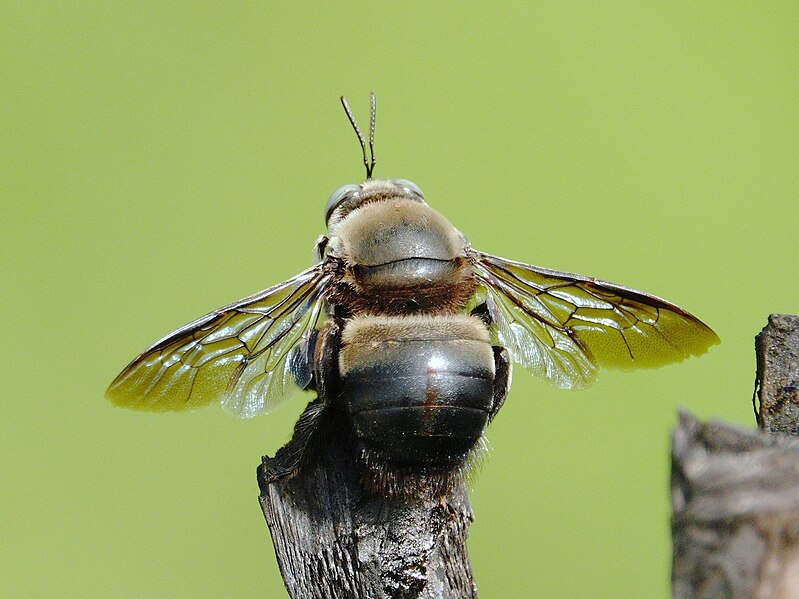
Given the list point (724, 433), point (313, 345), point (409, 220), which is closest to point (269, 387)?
point (313, 345)

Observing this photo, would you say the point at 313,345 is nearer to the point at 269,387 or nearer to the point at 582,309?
the point at 269,387

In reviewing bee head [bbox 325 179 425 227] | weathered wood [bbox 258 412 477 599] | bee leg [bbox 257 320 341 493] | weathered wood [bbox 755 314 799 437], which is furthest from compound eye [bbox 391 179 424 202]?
weathered wood [bbox 755 314 799 437]

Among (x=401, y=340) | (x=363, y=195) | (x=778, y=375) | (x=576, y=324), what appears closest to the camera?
(x=778, y=375)

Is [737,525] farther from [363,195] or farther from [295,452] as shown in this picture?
[363,195]

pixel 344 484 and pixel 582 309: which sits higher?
pixel 582 309

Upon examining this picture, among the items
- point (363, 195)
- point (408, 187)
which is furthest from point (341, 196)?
point (408, 187)

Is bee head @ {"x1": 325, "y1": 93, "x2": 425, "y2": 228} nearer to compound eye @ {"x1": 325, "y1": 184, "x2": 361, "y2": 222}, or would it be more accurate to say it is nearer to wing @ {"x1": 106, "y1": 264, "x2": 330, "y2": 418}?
compound eye @ {"x1": 325, "y1": 184, "x2": 361, "y2": 222}
